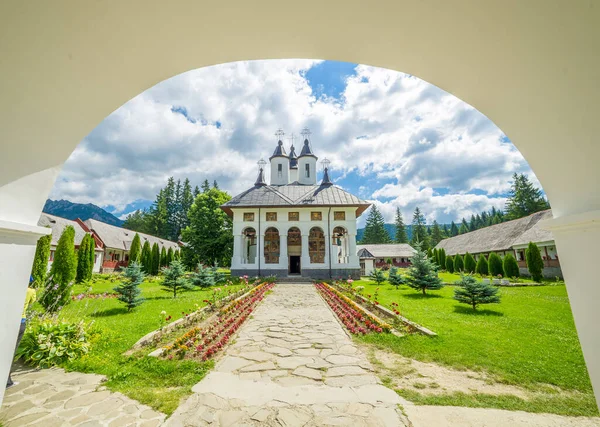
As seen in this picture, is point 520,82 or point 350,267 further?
point 350,267

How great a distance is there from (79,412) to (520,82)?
519 cm

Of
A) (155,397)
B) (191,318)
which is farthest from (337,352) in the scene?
(191,318)

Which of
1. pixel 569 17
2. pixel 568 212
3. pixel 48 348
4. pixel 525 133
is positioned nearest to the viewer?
pixel 569 17

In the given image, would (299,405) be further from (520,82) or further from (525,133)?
(520,82)

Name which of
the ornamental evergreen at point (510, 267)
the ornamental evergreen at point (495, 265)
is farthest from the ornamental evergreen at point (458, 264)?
the ornamental evergreen at point (510, 267)

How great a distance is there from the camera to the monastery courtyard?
294 centimetres

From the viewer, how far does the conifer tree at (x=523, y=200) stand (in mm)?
44938

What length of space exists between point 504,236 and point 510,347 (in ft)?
99.9

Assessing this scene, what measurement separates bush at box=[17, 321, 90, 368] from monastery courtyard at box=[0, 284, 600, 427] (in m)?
0.27

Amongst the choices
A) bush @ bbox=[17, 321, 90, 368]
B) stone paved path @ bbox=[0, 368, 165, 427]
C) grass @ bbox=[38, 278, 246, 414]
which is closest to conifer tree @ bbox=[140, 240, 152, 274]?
grass @ bbox=[38, 278, 246, 414]

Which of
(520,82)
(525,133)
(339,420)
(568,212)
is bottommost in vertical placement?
(339,420)

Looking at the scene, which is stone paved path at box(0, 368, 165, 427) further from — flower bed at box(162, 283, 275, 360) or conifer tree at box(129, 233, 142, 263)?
conifer tree at box(129, 233, 142, 263)

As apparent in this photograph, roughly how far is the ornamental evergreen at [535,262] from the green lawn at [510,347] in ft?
48.1

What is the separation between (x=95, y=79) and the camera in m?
2.14
